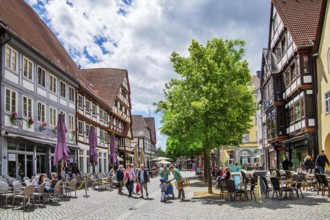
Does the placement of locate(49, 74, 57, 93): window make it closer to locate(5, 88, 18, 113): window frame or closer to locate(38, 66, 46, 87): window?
locate(38, 66, 46, 87): window

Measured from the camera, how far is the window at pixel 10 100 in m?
23.0

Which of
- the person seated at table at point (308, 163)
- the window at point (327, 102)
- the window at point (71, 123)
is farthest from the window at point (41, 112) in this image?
the window at point (327, 102)

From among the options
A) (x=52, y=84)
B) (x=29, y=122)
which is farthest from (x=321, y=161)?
(x=52, y=84)

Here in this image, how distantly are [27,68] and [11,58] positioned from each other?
2550 mm

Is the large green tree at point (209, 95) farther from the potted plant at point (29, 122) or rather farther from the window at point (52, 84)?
the window at point (52, 84)

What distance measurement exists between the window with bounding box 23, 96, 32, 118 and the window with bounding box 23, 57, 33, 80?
1384 mm

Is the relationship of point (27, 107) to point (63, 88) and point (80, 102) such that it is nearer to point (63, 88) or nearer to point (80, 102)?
point (63, 88)

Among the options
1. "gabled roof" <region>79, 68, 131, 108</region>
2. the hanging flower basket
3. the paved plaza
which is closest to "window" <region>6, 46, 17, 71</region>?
the hanging flower basket

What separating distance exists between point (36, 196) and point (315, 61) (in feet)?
66.7

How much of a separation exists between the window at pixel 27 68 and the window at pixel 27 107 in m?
1.38

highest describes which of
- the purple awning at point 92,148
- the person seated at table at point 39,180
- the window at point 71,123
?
the window at point 71,123

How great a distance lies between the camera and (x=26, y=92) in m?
25.7

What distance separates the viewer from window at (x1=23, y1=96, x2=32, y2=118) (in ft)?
83.8

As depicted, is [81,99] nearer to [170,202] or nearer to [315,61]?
[315,61]
